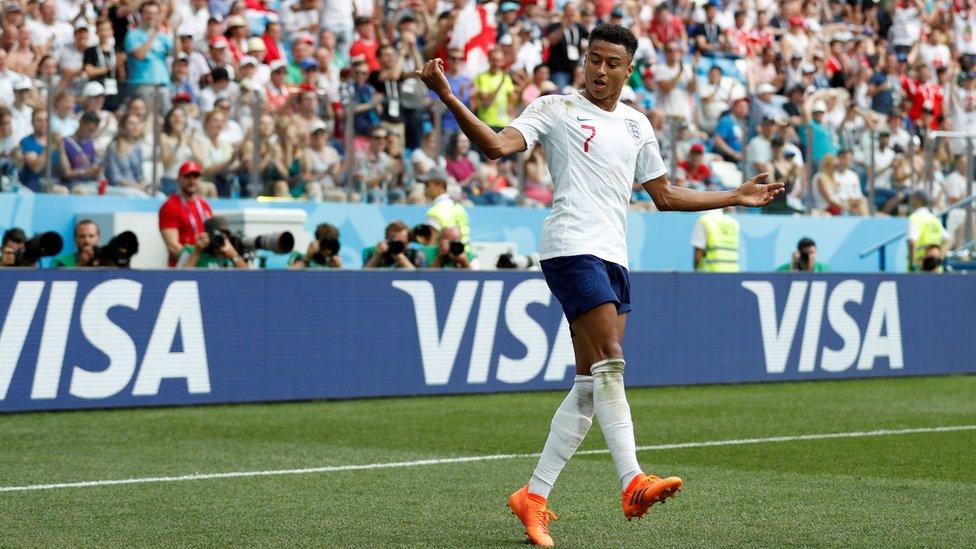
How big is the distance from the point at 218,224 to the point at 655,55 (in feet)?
33.4

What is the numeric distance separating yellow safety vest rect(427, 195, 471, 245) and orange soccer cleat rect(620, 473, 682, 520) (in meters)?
10.8

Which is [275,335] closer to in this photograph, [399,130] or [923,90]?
[399,130]

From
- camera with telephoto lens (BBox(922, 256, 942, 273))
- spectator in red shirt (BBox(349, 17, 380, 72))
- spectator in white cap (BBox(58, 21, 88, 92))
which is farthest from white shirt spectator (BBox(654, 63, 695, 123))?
spectator in white cap (BBox(58, 21, 88, 92))

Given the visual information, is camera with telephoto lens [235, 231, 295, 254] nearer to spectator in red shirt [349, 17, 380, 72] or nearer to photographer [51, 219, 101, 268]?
photographer [51, 219, 101, 268]

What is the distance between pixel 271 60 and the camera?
1931cm

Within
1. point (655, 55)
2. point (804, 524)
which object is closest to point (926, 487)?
point (804, 524)

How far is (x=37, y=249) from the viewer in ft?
43.5

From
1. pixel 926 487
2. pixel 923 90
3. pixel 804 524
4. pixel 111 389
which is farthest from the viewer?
pixel 923 90

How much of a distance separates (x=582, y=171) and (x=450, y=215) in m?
10.6

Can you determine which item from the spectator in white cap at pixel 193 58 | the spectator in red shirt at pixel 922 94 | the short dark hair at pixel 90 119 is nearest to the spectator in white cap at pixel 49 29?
the spectator in white cap at pixel 193 58

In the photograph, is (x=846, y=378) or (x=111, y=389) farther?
(x=846, y=378)

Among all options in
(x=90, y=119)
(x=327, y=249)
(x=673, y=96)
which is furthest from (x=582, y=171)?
(x=673, y=96)

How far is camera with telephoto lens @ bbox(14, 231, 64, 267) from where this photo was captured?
43.3 feet

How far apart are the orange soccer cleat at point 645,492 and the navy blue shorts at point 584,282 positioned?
2.36ft
